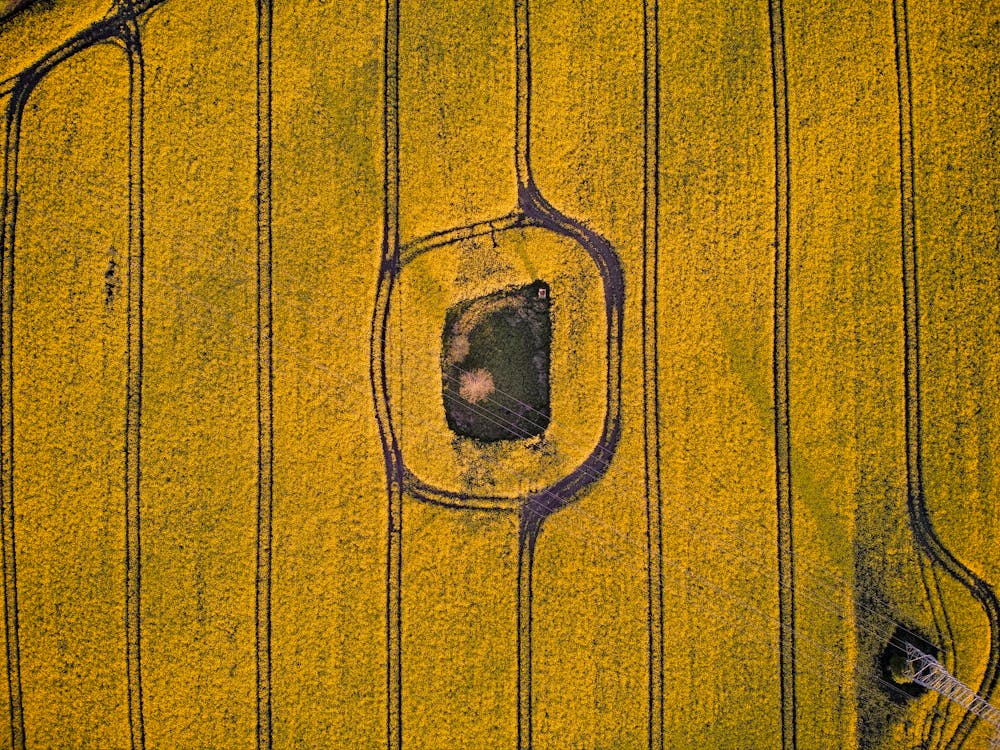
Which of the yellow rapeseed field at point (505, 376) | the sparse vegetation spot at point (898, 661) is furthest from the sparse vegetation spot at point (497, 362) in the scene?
the sparse vegetation spot at point (898, 661)

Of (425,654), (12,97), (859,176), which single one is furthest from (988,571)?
(12,97)

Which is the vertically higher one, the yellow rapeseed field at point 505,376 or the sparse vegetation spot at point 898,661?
the yellow rapeseed field at point 505,376

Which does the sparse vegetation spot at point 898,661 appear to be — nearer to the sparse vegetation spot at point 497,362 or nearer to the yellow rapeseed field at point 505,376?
the yellow rapeseed field at point 505,376

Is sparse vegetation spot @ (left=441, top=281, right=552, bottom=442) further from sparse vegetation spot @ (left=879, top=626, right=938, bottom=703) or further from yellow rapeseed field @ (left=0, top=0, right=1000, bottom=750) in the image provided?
sparse vegetation spot @ (left=879, top=626, right=938, bottom=703)

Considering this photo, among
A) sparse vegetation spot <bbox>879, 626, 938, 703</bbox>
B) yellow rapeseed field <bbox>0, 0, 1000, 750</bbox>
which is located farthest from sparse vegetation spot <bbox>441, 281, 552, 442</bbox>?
sparse vegetation spot <bbox>879, 626, 938, 703</bbox>

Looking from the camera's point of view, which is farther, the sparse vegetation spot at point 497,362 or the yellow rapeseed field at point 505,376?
the sparse vegetation spot at point 497,362

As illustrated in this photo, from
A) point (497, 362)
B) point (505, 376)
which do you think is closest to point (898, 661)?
point (505, 376)

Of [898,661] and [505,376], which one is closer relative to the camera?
[898,661]

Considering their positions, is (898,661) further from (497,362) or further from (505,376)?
(497,362)
